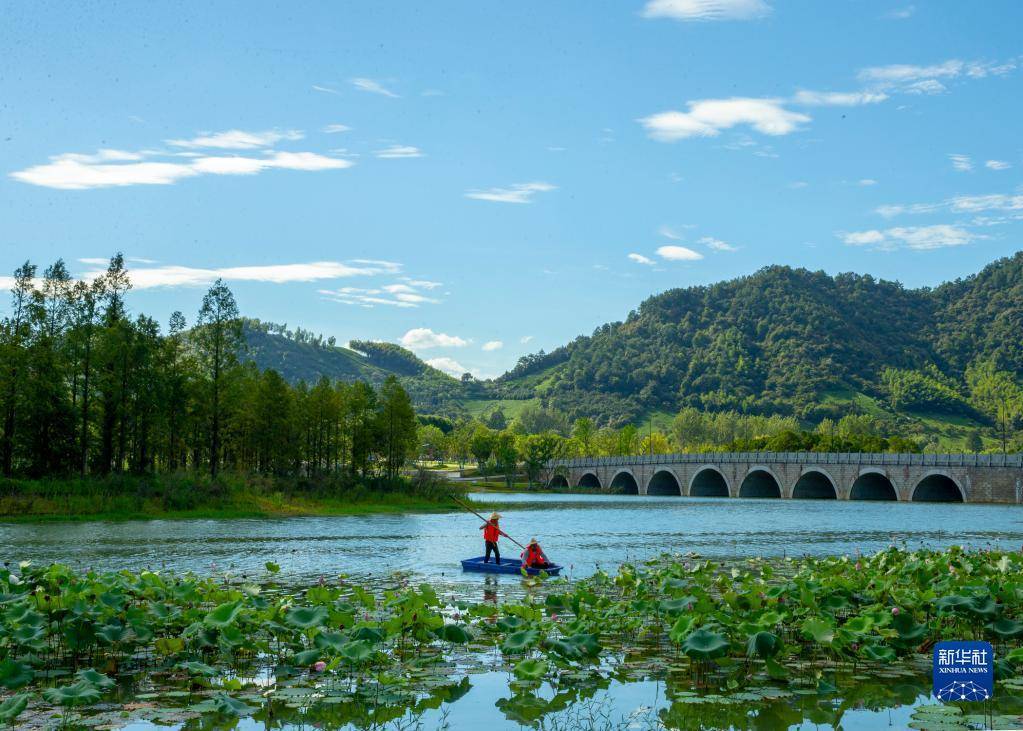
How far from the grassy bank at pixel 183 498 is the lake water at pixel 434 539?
2.13m

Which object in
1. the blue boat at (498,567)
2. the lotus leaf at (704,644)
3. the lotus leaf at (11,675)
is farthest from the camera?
the blue boat at (498,567)

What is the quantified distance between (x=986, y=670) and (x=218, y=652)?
919cm

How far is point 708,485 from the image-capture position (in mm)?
121625

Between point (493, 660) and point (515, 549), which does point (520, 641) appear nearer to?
point (493, 660)

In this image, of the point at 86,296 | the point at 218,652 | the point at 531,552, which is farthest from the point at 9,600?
the point at 86,296

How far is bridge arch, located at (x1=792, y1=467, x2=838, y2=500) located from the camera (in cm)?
10494

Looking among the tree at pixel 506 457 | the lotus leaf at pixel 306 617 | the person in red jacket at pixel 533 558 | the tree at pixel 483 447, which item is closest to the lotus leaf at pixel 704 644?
the lotus leaf at pixel 306 617

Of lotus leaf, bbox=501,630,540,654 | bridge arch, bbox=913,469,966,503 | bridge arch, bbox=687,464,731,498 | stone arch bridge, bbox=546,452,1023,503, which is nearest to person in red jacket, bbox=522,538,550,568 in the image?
lotus leaf, bbox=501,630,540,654

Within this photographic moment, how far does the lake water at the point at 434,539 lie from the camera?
Answer: 2686cm

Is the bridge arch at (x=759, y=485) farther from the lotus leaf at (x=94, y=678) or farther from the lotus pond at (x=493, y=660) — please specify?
the lotus leaf at (x=94, y=678)

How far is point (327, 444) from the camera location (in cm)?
7456

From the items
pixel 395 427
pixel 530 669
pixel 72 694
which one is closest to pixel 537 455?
pixel 395 427
